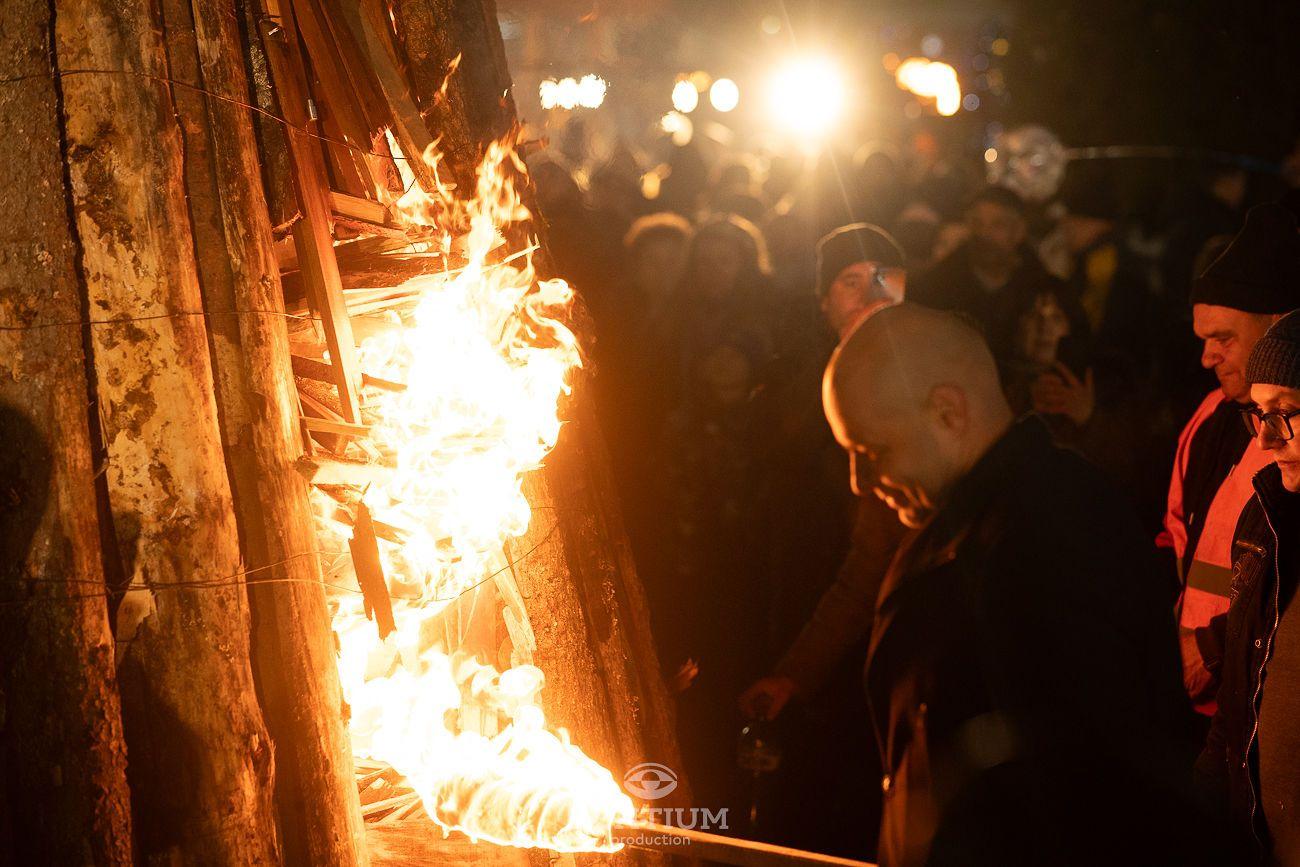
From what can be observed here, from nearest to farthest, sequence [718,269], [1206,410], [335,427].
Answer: [335,427] → [1206,410] → [718,269]

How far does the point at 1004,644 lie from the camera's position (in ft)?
7.98

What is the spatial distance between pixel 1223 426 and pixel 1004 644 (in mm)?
2531

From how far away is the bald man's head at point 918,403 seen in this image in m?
2.71

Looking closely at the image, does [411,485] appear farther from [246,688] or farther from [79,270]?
[79,270]

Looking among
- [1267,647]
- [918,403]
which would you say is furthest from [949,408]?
[1267,647]

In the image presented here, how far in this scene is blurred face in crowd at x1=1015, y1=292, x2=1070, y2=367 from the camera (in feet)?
16.6

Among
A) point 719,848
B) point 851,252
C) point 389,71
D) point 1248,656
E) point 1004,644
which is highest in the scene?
point 389,71

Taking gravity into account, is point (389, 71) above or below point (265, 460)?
above

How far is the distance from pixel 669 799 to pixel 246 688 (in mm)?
1980

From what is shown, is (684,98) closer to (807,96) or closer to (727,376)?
(807,96)

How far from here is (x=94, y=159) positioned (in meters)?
3.13

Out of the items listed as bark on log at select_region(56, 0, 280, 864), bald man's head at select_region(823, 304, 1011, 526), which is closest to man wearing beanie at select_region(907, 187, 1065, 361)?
bald man's head at select_region(823, 304, 1011, 526)

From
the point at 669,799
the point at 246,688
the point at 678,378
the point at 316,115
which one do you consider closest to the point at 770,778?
the point at 669,799

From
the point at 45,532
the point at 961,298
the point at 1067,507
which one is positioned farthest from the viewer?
the point at 961,298
